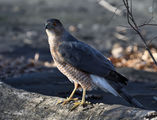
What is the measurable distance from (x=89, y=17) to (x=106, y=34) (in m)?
2.52

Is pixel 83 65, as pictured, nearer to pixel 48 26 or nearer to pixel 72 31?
pixel 48 26

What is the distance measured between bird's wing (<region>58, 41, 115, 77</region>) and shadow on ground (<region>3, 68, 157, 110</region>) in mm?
827

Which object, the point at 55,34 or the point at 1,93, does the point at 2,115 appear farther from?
the point at 55,34

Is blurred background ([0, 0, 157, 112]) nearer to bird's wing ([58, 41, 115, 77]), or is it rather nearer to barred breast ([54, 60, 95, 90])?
bird's wing ([58, 41, 115, 77])

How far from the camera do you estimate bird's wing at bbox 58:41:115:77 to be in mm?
3869

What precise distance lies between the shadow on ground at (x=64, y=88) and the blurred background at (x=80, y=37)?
0.01 meters

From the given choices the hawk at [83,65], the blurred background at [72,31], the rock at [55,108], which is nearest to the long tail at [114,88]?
the hawk at [83,65]

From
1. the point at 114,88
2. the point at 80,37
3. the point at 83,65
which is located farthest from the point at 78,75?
the point at 80,37

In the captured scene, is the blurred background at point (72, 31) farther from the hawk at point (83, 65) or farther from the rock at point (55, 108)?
the hawk at point (83, 65)

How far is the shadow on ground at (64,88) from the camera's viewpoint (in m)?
4.82

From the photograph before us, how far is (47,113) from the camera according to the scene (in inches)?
142

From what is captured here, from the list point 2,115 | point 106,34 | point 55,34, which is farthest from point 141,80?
point 106,34

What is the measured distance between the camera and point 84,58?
3.96 meters

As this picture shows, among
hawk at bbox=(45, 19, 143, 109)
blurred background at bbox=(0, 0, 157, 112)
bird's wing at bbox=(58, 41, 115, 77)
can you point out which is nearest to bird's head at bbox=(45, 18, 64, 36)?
hawk at bbox=(45, 19, 143, 109)
